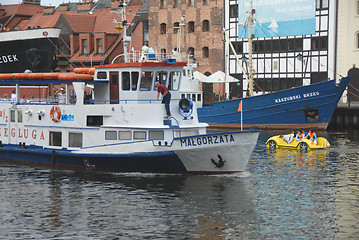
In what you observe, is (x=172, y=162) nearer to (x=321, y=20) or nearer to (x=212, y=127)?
(x=212, y=127)

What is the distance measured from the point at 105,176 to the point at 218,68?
136 ft

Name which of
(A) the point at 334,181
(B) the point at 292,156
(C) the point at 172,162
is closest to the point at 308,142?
(B) the point at 292,156

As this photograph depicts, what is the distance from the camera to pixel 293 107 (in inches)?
1961

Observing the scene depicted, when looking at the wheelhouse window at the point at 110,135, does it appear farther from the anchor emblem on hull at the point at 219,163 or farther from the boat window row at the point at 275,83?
the boat window row at the point at 275,83

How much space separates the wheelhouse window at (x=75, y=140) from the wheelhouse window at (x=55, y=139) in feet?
2.56

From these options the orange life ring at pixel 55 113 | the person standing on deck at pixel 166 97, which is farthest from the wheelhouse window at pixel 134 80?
the orange life ring at pixel 55 113

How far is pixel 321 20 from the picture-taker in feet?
195

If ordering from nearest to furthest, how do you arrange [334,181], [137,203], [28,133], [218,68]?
[137,203] → [334,181] → [28,133] → [218,68]

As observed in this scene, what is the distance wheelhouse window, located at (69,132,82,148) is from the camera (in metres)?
29.1

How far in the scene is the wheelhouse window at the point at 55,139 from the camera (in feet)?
98.4

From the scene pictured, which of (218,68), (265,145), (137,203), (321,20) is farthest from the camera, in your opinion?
(218,68)

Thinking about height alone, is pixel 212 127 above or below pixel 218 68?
below

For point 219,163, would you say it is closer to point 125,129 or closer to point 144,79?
point 125,129

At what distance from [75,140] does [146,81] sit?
4468mm
